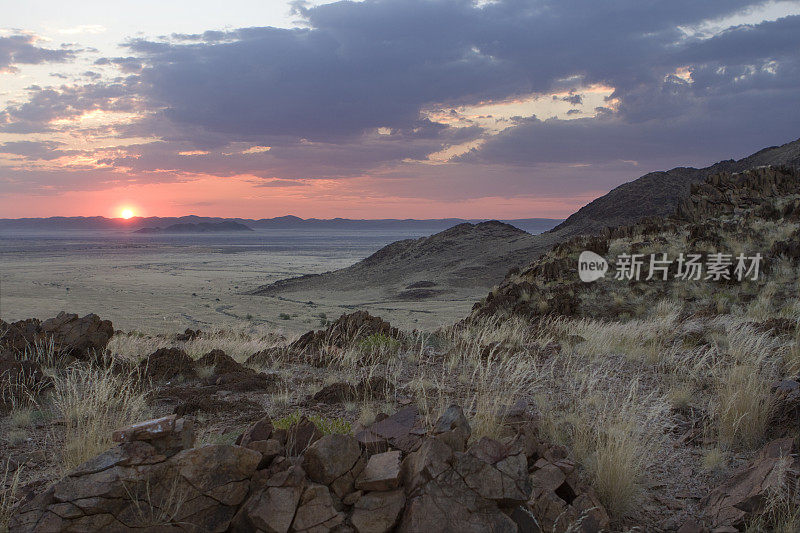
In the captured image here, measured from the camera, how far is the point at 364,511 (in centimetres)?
298

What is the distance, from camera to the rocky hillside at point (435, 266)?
3947 cm

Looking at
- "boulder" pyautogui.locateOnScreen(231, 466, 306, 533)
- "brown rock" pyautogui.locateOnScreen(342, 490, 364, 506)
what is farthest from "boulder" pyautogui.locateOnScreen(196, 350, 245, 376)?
"brown rock" pyautogui.locateOnScreen(342, 490, 364, 506)

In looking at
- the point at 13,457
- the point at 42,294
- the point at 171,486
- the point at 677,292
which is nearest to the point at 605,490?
the point at 171,486

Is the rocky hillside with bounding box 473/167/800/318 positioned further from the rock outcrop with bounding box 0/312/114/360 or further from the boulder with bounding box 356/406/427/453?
the boulder with bounding box 356/406/427/453

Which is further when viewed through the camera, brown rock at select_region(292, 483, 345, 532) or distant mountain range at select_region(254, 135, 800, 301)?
distant mountain range at select_region(254, 135, 800, 301)

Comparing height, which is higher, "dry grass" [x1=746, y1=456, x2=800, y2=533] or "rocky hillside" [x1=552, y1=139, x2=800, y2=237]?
"rocky hillside" [x1=552, y1=139, x2=800, y2=237]

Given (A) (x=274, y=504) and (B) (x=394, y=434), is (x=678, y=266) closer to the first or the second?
(B) (x=394, y=434)

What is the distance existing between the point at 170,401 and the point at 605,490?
15.9 feet

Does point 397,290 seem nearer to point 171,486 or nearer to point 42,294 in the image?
point 42,294

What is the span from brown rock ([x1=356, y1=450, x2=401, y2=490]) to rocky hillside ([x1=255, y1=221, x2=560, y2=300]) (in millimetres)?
31156

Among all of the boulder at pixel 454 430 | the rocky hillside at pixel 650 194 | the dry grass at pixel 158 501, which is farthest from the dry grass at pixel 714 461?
the rocky hillside at pixel 650 194

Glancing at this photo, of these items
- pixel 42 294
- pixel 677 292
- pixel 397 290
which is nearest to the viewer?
pixel 677 292

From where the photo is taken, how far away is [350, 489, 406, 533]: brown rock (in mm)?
2918

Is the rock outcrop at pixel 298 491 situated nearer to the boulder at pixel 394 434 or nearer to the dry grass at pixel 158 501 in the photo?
the dry grass at pixel 158 501
